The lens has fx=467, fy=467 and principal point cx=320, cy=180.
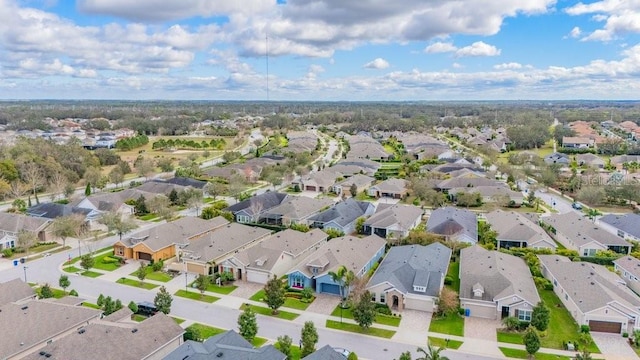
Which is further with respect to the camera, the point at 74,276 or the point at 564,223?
the point at 564,223

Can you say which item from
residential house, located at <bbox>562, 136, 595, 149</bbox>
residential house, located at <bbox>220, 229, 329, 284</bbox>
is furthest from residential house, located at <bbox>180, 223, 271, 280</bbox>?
residential house, located at <bbox>562, 136, 595, 149</bbox>

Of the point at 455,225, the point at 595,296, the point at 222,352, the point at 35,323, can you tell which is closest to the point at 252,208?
the point at 455,225

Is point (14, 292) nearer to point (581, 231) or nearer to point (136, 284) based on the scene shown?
Result: point (136, 284)

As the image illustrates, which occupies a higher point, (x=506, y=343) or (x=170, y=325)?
(x=170, y=325)

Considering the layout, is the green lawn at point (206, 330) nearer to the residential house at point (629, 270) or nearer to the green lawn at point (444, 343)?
the green lawn at point (444, 343)

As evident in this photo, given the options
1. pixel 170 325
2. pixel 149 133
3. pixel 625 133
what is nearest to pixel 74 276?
pixel 170 325

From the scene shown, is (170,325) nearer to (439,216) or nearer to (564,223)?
(439,216)

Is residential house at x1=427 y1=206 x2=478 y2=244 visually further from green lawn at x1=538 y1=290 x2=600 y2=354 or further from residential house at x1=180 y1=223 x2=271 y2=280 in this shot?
residential house at x1=180 y1=223 x2=271 y2=280

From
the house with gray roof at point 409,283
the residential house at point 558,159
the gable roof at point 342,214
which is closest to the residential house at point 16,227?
the gable roof at point 342,214
